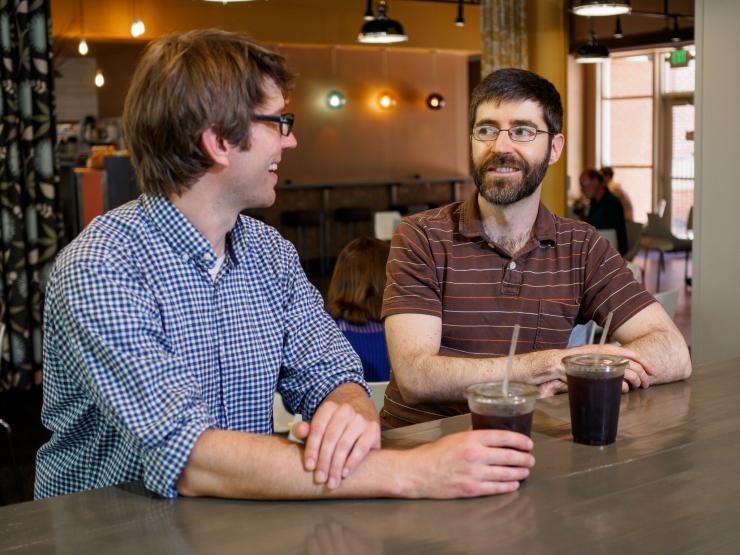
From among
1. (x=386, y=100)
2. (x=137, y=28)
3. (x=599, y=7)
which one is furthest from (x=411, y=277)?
(x=386, y=100)

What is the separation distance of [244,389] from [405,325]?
2.32ft

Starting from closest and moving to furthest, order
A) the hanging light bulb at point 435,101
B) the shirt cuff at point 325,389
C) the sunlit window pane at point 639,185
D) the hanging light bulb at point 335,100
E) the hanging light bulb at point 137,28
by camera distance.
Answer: the shirt cuff at point 325,389, the hanging light bulb at point 137,28, the hanging light bulb at point 335,100, the hanging light bulb at point 435,101, the sunlit window pane at point 639,185

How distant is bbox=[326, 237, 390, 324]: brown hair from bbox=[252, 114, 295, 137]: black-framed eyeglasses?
1.69 m

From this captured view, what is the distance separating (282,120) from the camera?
172 centimetres

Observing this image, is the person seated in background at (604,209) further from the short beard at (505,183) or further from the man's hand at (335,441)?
the man's hand at (335,441)

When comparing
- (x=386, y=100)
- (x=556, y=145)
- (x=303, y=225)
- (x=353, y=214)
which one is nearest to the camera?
(x=556, y=145)

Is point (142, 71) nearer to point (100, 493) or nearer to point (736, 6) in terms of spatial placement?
point (100, 493)

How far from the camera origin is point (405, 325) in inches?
93.9

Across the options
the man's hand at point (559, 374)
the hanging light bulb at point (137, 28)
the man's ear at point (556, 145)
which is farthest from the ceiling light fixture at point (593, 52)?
the man's hand at point (559, 374)

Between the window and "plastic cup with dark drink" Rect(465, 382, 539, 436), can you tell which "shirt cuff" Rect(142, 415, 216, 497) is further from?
the window

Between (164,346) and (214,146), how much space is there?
0.36m

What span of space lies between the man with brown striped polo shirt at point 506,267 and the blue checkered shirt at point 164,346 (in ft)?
1.82

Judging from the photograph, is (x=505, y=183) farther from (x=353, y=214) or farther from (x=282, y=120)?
(x=353, y=214)

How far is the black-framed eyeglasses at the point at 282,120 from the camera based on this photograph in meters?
1.69
